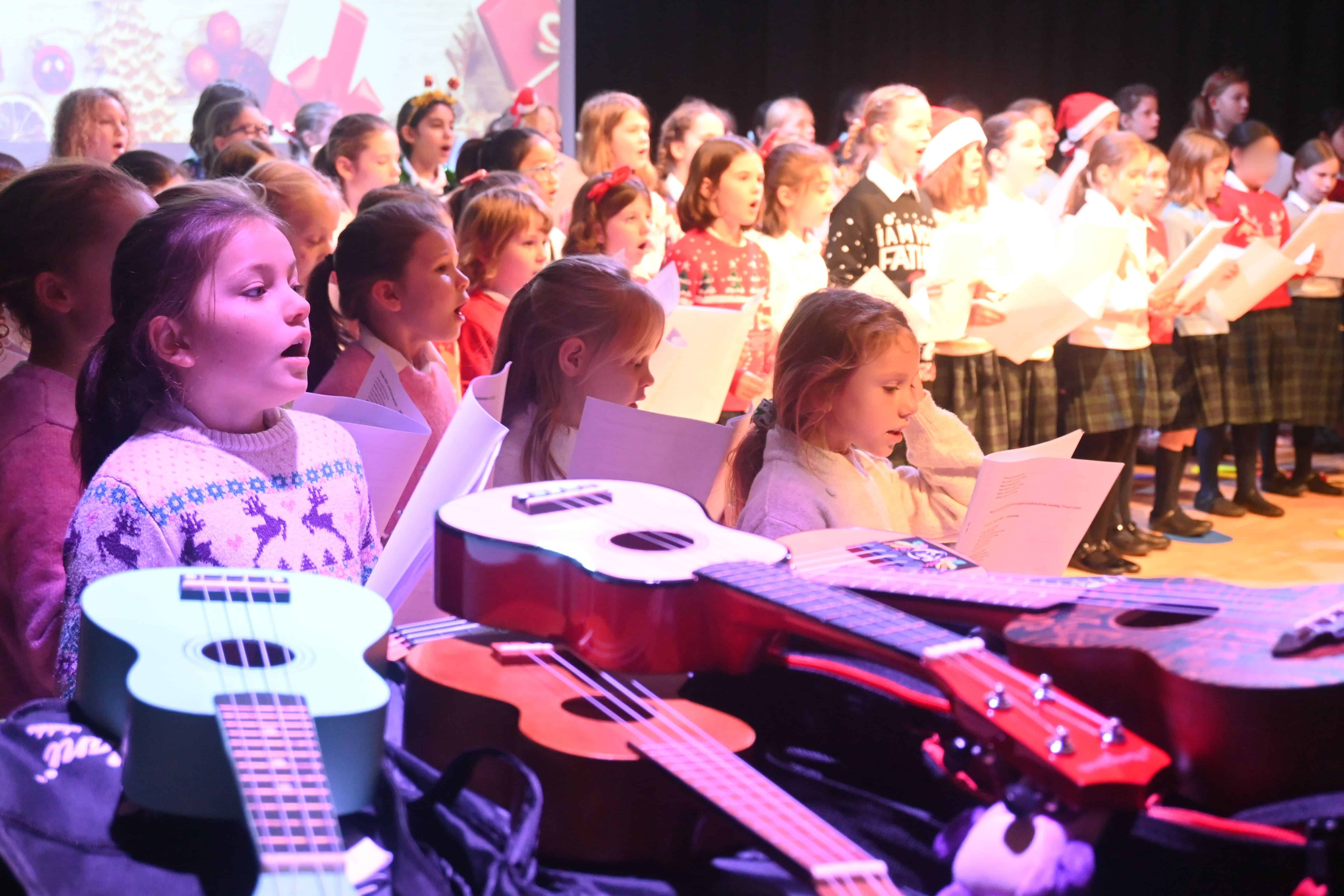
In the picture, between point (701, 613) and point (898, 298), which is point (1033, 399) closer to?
point (898, 298)

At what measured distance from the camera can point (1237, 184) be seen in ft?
16.1

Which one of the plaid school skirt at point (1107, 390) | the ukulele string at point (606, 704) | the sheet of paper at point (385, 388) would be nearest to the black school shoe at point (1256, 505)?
the plaid school skirt at point (1107, 390)

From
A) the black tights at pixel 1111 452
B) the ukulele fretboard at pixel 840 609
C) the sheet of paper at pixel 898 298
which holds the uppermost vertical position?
the sheet of paper at pixel 898 298

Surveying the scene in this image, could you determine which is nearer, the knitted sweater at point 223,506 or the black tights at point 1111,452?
the knitted sweater at point 223,506

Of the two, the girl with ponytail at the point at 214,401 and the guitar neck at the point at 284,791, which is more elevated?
the girl with ponytail at the point at 214,401

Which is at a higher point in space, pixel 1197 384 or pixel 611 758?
pixel 611 758

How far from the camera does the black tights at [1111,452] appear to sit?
13.4 feet

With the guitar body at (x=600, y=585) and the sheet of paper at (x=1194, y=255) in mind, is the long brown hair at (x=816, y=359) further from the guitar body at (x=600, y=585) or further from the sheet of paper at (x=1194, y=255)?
the sheet of paper at (x=1194, y=255)

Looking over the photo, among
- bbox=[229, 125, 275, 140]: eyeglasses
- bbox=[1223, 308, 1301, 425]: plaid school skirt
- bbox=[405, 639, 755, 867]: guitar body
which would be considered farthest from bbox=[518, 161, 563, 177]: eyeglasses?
bbox=[405, 639, 755, 867]: guitar body

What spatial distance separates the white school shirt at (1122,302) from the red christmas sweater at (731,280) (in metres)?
1.28

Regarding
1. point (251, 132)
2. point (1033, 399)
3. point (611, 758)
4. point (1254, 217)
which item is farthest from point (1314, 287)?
point (611, 758)

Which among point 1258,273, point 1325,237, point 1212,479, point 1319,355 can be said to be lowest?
point 1212,479

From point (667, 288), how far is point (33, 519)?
99cm

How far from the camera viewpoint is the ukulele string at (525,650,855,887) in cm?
64
